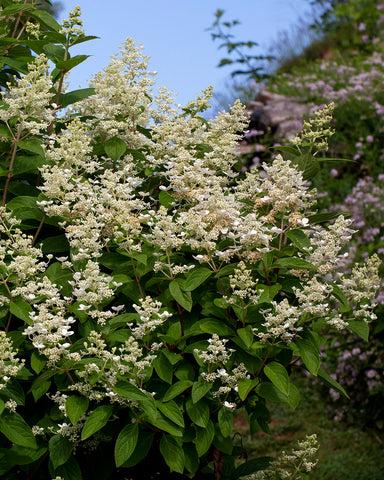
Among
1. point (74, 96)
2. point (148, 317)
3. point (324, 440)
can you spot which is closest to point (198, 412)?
point (148, 317)

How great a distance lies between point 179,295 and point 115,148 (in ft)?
3.32

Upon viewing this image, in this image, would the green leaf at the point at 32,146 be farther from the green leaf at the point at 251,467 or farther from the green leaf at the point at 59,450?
the green leaf at the point at 251,467

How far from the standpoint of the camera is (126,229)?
8.30 ft

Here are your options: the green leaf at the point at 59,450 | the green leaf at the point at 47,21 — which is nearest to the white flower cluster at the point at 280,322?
the green leaf at the point at 59,450

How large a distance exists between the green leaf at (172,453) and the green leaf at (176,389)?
190 millimetres

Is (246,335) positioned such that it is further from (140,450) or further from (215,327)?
(140,450)

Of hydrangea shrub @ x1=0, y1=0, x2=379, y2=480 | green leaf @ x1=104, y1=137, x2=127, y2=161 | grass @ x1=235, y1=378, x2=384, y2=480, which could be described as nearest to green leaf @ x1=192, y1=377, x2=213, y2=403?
hydrangea shrub @ x1=0, y1=0, x2=379, y2=480

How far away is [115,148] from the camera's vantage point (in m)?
3.04

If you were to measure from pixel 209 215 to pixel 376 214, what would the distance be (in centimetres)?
683

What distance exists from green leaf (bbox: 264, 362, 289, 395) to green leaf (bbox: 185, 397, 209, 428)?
1.01ft

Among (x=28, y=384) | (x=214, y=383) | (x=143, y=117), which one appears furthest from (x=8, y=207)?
(x=214, y=383)

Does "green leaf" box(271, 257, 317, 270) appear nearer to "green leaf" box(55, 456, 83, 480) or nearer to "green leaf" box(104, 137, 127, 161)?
"green leaf" box(104, 137, 127, 161)

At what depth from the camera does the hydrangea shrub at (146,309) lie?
2.31 m

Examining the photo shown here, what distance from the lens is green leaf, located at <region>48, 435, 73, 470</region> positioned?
232 cm
